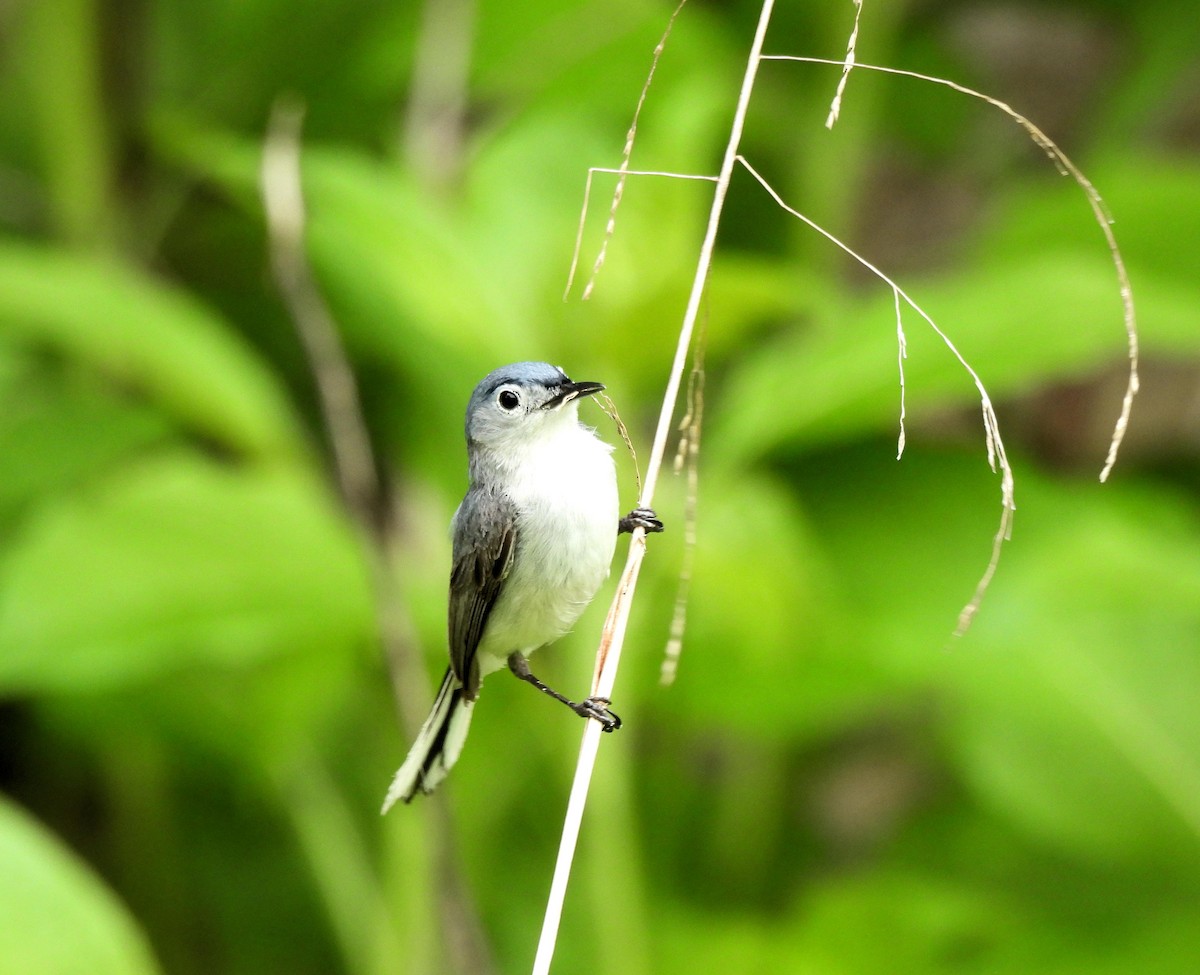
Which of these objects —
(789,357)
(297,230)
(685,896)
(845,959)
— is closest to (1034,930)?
(845,959)

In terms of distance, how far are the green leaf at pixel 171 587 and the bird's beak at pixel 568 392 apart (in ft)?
2.48

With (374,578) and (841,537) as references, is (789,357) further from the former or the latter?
(374,578)

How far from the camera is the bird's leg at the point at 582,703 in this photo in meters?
0.63

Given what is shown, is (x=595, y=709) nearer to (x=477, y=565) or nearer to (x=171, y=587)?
(x=477, y=565)

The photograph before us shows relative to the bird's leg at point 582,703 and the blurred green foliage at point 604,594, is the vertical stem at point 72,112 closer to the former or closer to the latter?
the blurred green foliage at point 604,594

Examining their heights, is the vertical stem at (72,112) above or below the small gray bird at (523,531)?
above

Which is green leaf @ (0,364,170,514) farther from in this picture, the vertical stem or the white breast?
the white breast

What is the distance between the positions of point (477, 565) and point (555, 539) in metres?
0.05

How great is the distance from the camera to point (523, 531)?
0.71 meters

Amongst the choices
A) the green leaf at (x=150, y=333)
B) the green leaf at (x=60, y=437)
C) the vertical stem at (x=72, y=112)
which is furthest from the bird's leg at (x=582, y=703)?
the vertical stem at (x=72, y=112)

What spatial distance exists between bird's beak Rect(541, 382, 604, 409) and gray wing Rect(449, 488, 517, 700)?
0.23ft

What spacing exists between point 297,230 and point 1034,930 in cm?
126

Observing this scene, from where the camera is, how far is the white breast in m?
0.64

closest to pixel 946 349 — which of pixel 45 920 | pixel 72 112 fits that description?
pixel 45 920
